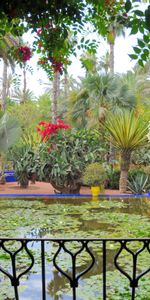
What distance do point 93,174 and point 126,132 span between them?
1.47 m

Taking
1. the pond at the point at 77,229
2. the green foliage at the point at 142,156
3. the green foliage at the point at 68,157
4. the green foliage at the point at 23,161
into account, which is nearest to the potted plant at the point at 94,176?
the green foliage at the point at 68,157

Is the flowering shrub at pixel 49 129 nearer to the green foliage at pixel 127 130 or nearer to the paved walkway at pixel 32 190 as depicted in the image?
the green foliage at pixel 127 130

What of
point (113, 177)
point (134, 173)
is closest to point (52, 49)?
point (134, 173)

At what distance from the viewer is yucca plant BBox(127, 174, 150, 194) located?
39.0ft

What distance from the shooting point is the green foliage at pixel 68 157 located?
11281 millimetres

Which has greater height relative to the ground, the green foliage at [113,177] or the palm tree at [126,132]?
the palm tree at [126,132]

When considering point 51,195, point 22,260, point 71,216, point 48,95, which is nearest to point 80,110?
point 51,195

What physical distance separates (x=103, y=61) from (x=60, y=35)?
30693 mm

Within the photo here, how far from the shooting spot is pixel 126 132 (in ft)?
37.4

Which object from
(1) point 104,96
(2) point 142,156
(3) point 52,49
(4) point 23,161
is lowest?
(4) point 23,161

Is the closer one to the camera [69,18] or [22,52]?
[69,18]

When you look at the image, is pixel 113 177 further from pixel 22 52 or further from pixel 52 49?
pixel 52 49

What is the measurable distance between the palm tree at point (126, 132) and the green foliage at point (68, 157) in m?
0.60

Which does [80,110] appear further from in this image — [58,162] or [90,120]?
[58,162]
